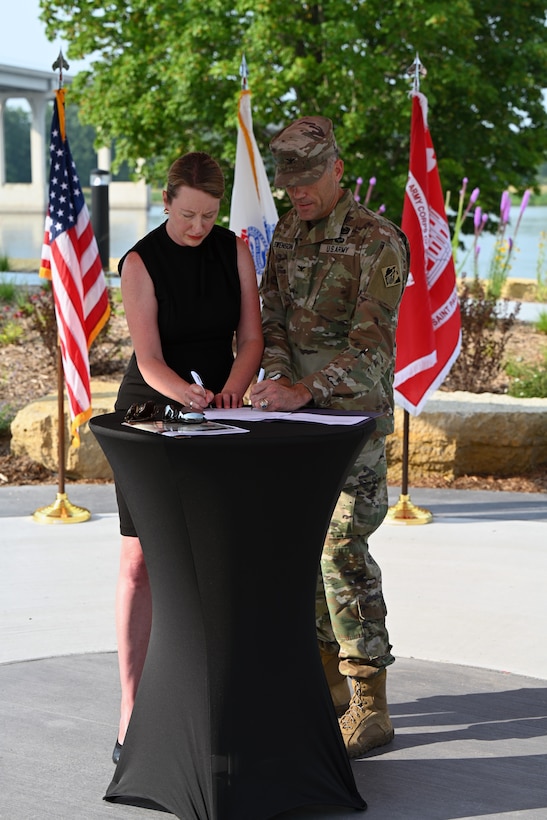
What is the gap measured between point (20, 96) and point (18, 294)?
4688 centimetres

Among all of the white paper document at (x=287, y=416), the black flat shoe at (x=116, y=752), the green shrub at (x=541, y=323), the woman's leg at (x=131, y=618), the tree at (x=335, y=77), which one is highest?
the tree at (x=335, y=77)

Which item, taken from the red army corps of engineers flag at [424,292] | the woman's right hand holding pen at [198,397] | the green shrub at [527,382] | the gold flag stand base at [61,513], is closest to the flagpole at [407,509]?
the red army corps of engineers flag at [424,292]

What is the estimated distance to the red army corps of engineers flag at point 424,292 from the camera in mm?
6359

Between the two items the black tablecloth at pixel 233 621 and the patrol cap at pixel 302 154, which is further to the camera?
the patrol cap at pixel 302 154

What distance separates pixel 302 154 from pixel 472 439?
4.54 metres

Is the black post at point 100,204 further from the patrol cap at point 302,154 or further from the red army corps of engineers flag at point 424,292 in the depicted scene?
the patrol cap at point 302,154

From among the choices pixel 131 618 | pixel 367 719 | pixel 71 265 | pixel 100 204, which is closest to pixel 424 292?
pixel 71 265

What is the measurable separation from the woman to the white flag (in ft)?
11.5

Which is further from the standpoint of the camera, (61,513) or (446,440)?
(446,440)

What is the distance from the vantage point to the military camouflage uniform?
3.45 meters

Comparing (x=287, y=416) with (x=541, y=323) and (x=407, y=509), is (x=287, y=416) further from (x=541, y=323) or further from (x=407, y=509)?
(x=541, y=323)

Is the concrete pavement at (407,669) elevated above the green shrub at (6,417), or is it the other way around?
the green shrub at (6,417)

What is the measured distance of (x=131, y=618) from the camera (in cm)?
351

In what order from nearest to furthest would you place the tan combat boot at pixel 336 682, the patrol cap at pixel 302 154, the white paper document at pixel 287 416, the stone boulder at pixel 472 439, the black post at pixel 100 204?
the white paper document at pixel 287 416 < the patrol cap at pixel 302 154 < the tan combat boot at pixel 336 682 < the stone boulder at pixel 472 439 < the black post at pixel 100 204
